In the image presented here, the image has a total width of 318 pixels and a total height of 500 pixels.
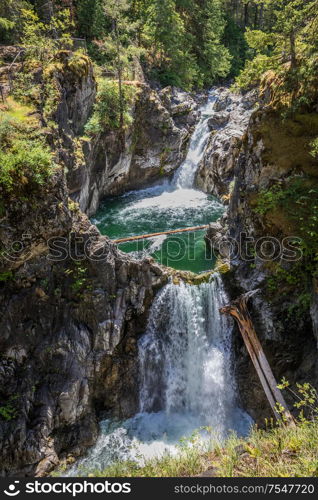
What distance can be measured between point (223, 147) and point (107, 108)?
796 centimetres

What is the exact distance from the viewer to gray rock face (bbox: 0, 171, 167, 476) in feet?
26.1

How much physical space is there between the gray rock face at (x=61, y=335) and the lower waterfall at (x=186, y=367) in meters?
0.60

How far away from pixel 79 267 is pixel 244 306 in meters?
5.25

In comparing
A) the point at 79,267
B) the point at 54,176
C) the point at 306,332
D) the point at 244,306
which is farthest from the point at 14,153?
the point at 306,332

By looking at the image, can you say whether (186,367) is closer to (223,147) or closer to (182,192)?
(182,192)

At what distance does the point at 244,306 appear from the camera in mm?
9602

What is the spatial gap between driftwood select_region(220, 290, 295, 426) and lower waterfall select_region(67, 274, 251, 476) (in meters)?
1.34

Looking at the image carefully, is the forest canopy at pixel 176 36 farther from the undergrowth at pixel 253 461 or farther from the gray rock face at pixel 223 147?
the undergrowth at pixel 253 461

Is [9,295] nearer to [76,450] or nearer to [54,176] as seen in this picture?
[54,176]

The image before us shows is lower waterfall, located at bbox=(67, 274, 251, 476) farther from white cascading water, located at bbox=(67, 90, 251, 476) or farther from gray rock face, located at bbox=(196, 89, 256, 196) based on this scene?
gray rock face, located at bbox=(196, 89, 256, 196)

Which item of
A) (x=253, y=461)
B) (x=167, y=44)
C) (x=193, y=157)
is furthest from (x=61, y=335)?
(x=167, y=44)

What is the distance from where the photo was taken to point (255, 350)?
916 cm

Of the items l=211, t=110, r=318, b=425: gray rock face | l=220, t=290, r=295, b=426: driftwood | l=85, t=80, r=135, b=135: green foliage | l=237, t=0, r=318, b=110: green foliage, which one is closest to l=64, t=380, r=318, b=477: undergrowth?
l=220, t=290, r=295, b=426: driftwood
